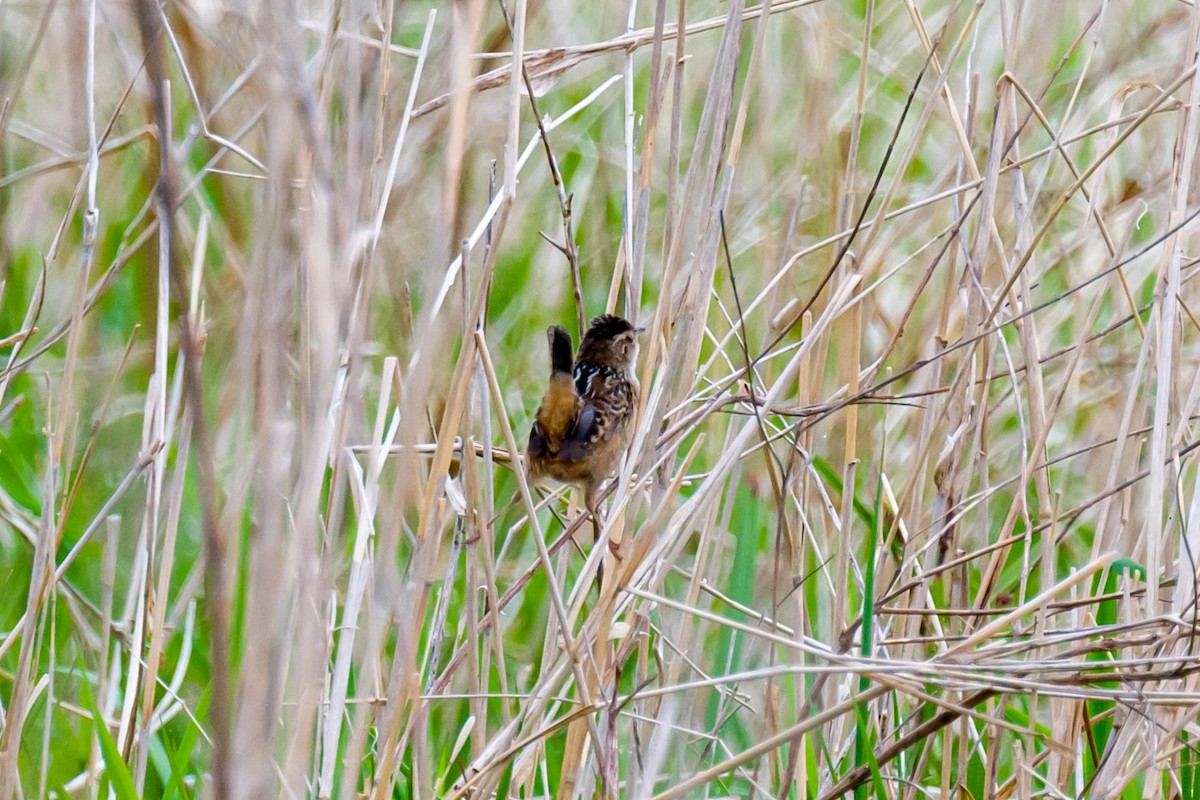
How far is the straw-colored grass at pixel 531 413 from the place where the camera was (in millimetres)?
1214

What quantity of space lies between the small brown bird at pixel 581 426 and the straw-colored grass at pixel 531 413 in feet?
0.45

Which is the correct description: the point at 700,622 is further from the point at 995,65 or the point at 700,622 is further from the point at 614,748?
the point at 995,65

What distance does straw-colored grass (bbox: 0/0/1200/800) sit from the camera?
3.98ft

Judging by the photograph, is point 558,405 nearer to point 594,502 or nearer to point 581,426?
point 581,426

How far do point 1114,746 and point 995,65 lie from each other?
2588mm

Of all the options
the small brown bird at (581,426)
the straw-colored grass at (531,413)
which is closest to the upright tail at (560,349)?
the small brown bird at (581,426)

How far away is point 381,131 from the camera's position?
154cm

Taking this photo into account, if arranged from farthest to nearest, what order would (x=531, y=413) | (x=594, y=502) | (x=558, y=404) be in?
(x=531, y=413) < (x=558, y=404) < (x=594, y=502)

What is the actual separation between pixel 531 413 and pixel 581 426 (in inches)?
30.1

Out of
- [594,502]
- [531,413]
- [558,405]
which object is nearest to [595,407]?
[558,405]

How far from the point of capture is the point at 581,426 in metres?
2.16

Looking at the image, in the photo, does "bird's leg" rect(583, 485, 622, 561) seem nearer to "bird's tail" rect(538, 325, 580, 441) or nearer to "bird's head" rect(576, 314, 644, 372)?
"bird's tail" rect(538, 325, 580, 441)

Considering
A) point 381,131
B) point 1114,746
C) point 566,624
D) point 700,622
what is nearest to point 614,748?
point 566,624

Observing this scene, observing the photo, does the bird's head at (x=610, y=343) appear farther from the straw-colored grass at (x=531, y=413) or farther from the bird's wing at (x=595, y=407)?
the straw-colored grass at (x=531, y=413)
